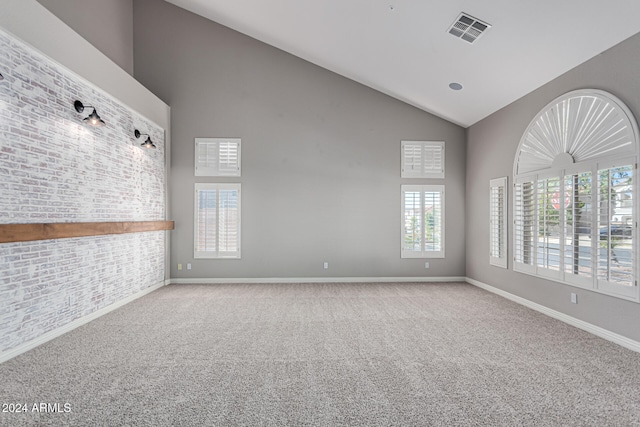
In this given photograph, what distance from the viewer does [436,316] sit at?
416 cm

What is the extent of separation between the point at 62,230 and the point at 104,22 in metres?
4.02

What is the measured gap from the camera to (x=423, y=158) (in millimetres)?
6430

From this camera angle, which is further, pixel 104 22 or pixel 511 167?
pixel 104 22

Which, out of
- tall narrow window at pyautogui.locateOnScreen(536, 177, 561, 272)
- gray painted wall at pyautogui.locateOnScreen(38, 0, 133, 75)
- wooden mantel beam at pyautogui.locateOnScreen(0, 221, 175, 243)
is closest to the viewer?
wooden mantel beam at pyautogui.locateOnScreen(0, 221, 175, 243)

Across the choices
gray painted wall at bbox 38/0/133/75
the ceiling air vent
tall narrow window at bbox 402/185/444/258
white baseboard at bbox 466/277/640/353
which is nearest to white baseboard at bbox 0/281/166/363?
gray painted wall at bbox 38/0/133/75

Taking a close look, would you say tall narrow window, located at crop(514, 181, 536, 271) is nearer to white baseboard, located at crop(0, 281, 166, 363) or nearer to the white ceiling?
the white ceiling

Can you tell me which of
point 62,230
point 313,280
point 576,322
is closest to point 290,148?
point 313,280

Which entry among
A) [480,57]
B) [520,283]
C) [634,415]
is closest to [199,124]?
→ [480,57]

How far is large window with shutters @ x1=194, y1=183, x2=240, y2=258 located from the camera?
6129 millimetres

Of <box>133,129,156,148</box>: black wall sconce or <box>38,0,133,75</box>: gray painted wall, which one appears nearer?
<box>38,0,133,75</box>: gray painted wall

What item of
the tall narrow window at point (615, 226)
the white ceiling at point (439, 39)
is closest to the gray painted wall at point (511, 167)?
the white ceiling at point (439, 39)

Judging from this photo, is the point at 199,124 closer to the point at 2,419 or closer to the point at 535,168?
the point at 2,419

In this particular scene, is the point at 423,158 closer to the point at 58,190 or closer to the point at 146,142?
the point at 146,142

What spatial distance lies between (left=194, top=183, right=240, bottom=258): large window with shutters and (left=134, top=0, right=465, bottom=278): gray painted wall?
154 mm
